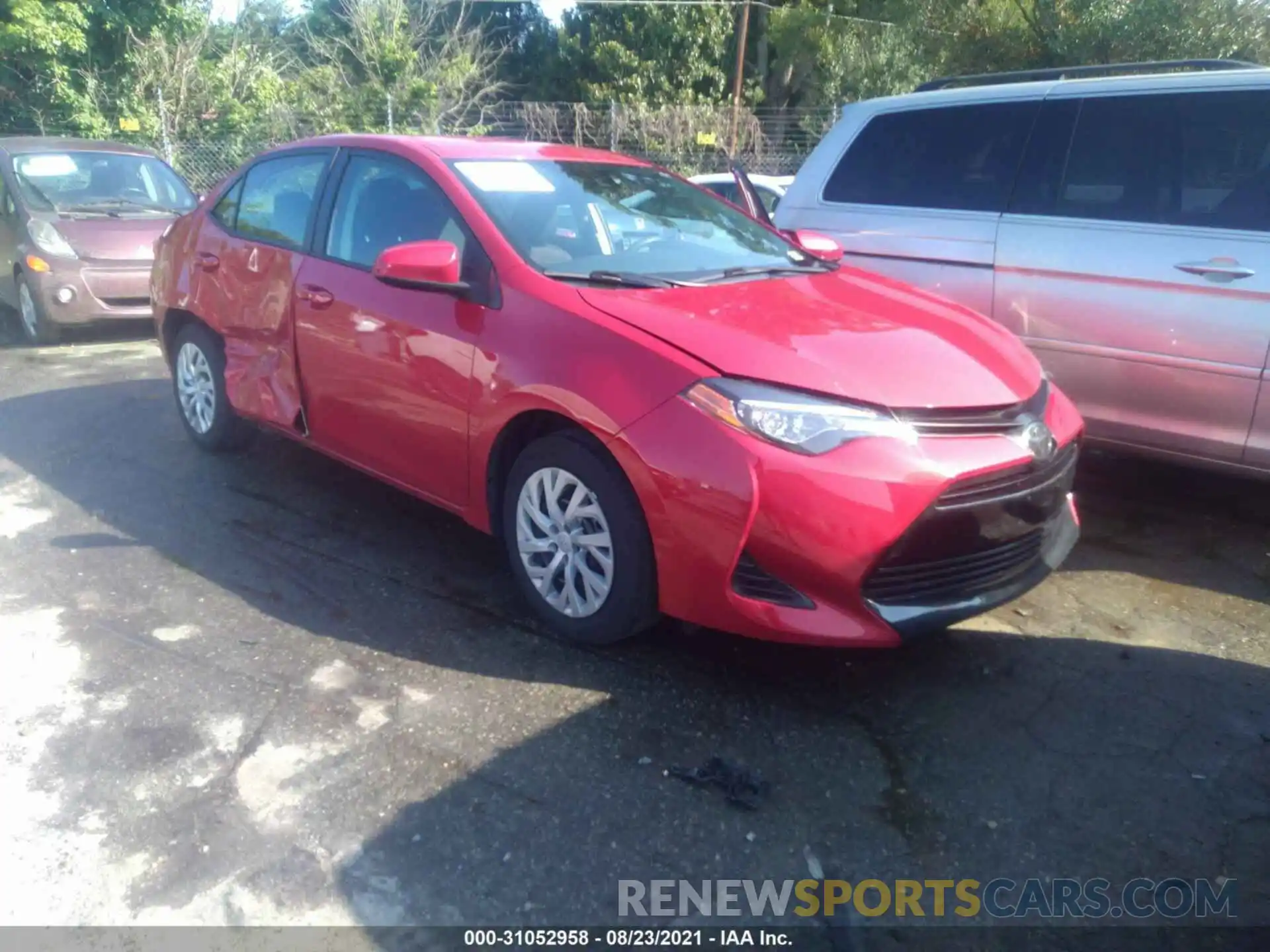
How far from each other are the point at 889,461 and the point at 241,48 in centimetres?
2038

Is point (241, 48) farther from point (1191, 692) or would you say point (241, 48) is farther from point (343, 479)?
point (1191, 692)

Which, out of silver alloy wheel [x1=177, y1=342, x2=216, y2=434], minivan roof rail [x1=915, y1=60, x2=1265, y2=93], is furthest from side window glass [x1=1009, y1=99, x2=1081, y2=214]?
silver alloy wheel [x1=177, y1=342, x2=216, y2=434]

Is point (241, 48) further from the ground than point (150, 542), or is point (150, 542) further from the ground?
point (241, 48)

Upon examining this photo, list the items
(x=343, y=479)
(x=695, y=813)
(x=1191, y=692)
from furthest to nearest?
(x=343, y=479), (x=1191, y=692), (x=695, y=813)

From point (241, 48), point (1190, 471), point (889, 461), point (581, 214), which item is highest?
point (241, 48)

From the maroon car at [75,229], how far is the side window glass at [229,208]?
139 inches

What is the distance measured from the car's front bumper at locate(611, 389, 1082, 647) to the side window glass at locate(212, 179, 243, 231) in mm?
3134

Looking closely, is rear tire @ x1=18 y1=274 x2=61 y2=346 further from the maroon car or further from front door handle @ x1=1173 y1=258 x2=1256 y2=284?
front door handle @ x1=1173 y1=258 x2=1256 y2=284

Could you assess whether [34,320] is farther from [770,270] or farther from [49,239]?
[770,270]

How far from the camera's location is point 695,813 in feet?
9.43

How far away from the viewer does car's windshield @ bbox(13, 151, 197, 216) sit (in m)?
9.12

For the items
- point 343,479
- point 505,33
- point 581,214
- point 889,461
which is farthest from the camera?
point 505,33

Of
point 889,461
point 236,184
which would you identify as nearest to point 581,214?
point 889,461

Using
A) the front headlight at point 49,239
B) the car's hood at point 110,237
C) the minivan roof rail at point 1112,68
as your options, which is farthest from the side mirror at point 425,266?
the front headlight at point 49,239
